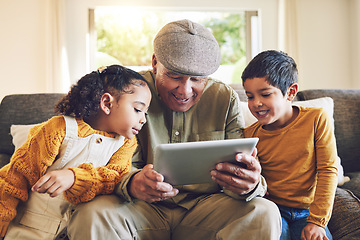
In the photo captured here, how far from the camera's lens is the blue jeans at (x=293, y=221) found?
4.37 ft

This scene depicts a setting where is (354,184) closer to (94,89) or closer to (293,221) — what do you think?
(293,221)

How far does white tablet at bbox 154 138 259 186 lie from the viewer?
975 mm

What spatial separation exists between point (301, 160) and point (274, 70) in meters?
0.37

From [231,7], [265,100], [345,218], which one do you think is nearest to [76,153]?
[265,100]

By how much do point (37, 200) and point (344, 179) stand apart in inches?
58.4

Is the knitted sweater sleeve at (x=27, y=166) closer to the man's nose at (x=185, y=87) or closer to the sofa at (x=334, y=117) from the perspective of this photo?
the man's nose at (x=185, y=87)

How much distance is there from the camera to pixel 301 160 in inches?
55.6

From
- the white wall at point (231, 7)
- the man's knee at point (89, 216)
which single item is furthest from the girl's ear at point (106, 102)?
the white wall at point (231, 7)

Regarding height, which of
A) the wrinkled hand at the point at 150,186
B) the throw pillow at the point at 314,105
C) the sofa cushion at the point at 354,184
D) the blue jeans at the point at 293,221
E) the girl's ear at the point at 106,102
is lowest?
the blue jeans at the point at 293,221

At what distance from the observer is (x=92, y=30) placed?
442 cm

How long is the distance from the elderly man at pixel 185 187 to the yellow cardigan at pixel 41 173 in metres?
0.05

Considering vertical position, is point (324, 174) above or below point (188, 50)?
below

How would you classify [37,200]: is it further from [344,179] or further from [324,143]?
[344,179]

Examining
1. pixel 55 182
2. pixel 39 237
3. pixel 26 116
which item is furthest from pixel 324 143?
pixel 26 116
